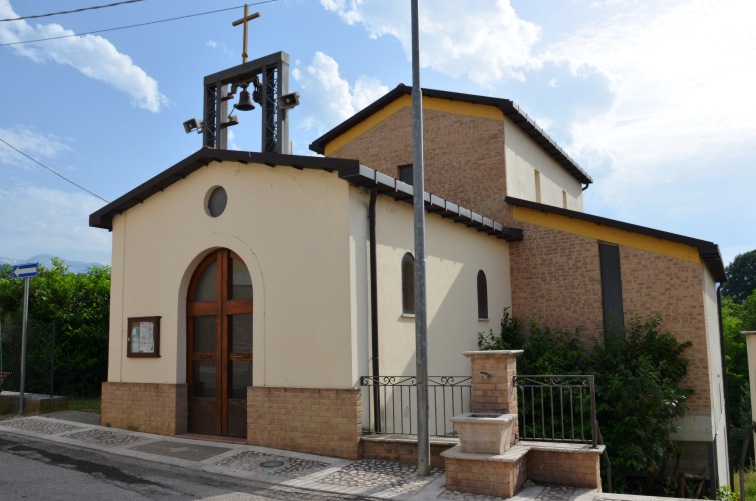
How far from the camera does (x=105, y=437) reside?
35.4 feet

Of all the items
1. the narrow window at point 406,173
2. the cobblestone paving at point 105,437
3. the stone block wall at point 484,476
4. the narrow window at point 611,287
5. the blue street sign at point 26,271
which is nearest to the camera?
the stone block wall at point 484,476

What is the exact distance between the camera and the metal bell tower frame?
1125cm

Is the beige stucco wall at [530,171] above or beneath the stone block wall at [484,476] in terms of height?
above

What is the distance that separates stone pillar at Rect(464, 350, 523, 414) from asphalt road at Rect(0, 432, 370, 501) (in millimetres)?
1975

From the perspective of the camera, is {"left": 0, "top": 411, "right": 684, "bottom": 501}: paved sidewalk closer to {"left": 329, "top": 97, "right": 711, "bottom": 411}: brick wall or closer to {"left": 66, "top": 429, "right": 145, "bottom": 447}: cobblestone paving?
{"left": 66, "top": 429, "right": 145, "bottom": 447}: cobblestone paving

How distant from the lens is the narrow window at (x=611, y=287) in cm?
1386

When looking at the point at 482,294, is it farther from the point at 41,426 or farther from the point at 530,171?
the point at 41,426

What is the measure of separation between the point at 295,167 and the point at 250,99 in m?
2.54

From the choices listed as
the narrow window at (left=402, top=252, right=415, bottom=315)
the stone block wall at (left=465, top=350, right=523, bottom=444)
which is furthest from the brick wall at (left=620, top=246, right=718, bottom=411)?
the stone block wall at (left=465, top=350, right=523, bottom=444)

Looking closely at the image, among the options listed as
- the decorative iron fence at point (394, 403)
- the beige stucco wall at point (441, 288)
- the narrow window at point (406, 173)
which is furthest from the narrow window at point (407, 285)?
the narrow window at point (406, 173)

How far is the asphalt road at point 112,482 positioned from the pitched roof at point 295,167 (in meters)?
4.38

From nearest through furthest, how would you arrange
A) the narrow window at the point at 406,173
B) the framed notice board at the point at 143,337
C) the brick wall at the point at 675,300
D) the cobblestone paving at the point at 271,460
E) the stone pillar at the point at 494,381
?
the stone pillar at the point at 494,381
the cobblestone paving at the point at 271,460
the framed notice board at the point at 143,337
the brick wall at the point at 675,300
the narrow window at the point at 406,173

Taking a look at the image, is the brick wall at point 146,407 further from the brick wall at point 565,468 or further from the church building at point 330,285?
the brick wall at point 565,468

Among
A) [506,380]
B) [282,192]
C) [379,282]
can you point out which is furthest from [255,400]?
[506,380]
